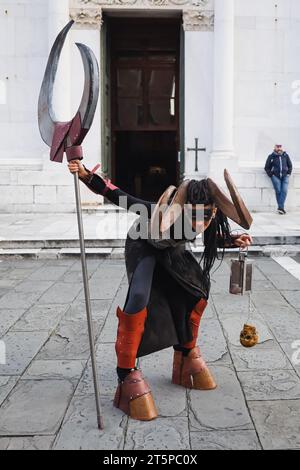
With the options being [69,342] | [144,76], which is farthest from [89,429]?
[144,76]

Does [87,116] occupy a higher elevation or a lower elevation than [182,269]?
higher

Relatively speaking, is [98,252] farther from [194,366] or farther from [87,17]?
[87,17]

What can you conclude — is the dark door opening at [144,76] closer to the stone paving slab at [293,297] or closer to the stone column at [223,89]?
the stone column at [223,89]

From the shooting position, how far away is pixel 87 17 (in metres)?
12.6

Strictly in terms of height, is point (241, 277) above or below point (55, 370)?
above

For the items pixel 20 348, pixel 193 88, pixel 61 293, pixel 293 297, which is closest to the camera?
pixel 20 348

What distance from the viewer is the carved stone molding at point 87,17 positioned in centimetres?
1256

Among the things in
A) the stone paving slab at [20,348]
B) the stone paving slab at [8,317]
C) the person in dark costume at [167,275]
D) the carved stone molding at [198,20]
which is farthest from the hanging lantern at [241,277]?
the carved stone molding at [198,20]

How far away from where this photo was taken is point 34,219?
11.6 metres

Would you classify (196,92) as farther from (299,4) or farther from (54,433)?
(54,433)

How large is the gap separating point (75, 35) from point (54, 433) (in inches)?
460

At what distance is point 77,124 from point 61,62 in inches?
408

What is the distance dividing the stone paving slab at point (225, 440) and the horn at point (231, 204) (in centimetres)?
113
